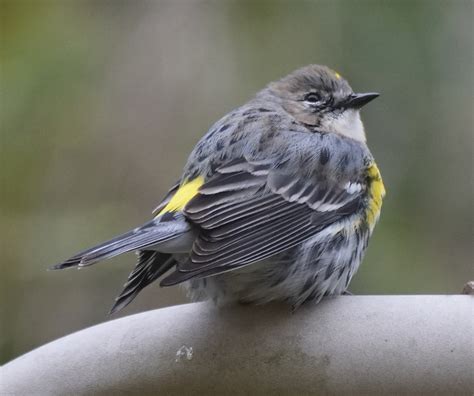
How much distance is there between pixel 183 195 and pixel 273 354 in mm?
746

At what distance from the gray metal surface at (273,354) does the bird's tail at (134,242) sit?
0.74 feet

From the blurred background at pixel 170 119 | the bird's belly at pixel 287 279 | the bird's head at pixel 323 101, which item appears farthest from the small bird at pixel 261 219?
the blurred background at pixel 170 119

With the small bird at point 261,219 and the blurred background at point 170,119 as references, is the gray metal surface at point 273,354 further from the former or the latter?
the blurred background at point 170,119

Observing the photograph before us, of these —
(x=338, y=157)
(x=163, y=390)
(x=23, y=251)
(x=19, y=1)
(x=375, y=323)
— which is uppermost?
Result: (x=19, y=1)

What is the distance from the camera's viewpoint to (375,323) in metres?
2.50

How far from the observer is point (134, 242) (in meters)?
2.70

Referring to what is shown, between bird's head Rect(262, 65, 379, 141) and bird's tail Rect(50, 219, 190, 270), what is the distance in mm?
975

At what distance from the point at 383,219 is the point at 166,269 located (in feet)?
7.08

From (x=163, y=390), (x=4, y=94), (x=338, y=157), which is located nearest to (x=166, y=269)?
(x=163, y=390)

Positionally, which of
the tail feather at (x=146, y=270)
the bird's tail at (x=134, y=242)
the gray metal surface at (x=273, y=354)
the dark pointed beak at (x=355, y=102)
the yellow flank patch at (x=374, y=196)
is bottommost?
the gray metal surface at (x=273, y=354)

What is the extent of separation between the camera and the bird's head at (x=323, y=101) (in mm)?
3693

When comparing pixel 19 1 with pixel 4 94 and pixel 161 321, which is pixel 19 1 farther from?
pixel 161 321

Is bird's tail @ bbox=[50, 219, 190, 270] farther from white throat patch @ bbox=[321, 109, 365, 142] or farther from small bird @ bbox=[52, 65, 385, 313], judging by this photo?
white throat patch @ bbox=[321, 109, 365, 142]

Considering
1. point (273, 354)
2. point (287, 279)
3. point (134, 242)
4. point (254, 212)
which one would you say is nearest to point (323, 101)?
point (254, 212)
